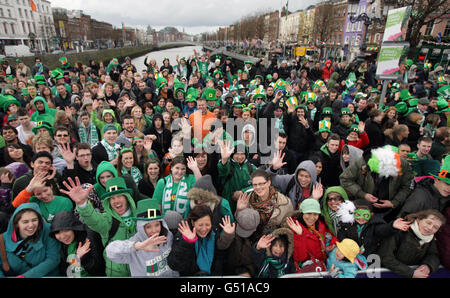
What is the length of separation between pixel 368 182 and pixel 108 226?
3.34 metres

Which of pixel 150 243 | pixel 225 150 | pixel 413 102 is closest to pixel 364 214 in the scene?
pixel 225 150

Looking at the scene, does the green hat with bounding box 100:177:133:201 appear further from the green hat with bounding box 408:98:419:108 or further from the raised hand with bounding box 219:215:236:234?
the green hat with bounding box 408:98:419:108

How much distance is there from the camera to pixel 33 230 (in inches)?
86.1

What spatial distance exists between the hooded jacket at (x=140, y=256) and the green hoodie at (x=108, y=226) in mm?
183

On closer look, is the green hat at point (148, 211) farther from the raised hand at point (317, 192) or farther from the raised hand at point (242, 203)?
the raised hand at point (317, 192)

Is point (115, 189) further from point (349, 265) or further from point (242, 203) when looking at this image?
point (349, 265)

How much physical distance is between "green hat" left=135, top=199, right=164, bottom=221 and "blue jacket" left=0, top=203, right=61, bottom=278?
99cm

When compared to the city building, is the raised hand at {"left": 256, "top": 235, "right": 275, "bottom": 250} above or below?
below

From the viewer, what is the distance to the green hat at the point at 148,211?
2.18m

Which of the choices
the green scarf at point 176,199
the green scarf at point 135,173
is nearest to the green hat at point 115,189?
the green scarf at point 176,199

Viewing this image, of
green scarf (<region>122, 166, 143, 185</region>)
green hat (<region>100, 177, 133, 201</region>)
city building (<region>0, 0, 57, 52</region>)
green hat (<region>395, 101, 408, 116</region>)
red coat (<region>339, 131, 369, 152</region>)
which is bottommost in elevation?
green scarf (<region>122, 166, 143, 185</region>)

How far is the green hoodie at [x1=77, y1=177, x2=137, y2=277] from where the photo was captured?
7.56 ft

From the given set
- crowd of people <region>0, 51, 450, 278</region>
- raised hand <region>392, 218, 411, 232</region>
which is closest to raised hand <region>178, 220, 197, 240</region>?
crowd of people <region>0, 51, 450, 278</region>

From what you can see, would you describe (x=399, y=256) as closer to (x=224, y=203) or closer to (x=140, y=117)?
(x=224, y=203)
